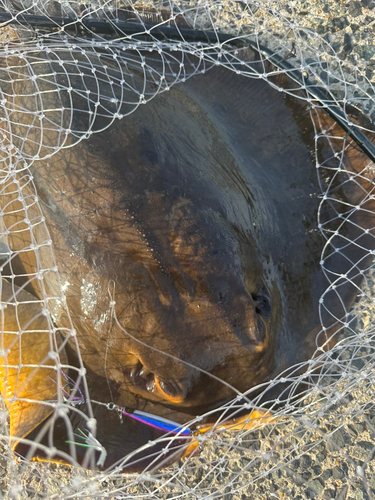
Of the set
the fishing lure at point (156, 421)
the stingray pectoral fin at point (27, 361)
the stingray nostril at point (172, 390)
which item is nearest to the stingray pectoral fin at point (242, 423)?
the fishing lure at point (156, 421)

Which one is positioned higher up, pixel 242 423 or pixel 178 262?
pixel 178 262

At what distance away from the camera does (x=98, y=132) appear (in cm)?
213

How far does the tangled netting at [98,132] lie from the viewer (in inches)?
86.6

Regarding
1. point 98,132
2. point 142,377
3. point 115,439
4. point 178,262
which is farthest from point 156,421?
point 98,132

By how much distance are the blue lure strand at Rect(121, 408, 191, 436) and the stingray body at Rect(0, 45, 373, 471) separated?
4cm

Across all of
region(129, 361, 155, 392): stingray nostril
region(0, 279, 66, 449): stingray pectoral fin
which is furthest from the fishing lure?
region(0, 279, 66, 449): stingray pectoral fin

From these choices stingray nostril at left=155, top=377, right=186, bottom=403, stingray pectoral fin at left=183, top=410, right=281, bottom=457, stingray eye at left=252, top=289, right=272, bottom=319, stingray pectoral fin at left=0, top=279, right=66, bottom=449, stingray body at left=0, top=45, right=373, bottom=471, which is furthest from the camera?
stingray pectoral fin at left=0, top=279, right=66, bottom=449

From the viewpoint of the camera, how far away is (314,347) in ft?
8.84

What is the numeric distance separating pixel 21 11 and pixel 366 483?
461 cm

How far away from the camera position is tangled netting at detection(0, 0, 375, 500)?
7.22 feet

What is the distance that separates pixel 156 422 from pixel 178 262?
131 centimetres

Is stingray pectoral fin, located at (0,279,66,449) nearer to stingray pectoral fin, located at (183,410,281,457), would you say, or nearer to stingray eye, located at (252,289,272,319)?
stingray pectoral fin, located at (183,410,281,457)

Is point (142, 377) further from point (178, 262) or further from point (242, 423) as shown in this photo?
point (178, 262)

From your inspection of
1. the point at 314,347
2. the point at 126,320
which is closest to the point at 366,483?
the point at 314,347
